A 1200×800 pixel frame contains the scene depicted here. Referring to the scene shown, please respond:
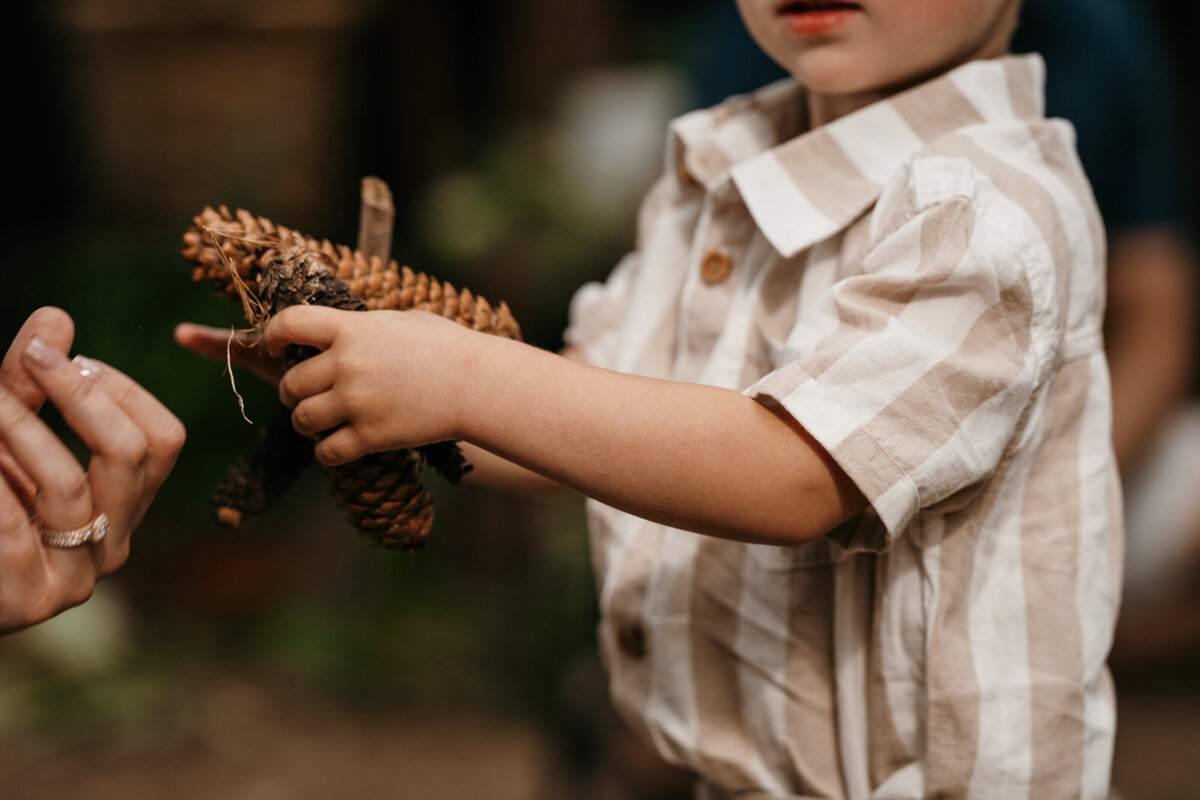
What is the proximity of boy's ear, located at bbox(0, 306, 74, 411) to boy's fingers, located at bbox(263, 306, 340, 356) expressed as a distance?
109mm

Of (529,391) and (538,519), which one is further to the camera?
(538,519)

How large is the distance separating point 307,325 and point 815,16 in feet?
1.09

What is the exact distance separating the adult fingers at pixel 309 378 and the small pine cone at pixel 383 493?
0.15 feet

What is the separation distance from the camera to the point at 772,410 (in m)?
0.49

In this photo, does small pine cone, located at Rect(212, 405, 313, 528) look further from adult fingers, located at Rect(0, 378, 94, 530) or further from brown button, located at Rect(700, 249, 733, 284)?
brown button, located at Rect(700, 249, 733, 284)

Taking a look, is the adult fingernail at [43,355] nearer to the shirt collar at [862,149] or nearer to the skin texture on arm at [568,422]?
the skin texture on arm at [568,422]

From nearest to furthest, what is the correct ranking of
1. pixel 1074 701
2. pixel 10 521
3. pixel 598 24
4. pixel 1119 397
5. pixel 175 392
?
pixel 10 521 < pixel 1074 701 < pixel 1119 397 < pixel 175 392 < pixel 598 24

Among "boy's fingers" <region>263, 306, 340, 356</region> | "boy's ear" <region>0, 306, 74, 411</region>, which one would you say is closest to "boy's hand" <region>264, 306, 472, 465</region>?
"boy's fingers" <region>263, 306, 340, 356</region>

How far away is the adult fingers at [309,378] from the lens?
46 centimetres

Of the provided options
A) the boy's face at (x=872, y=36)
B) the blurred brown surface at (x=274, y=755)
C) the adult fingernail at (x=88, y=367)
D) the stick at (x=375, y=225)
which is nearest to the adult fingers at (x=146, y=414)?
the adult fingernail at (x=88, y=367)

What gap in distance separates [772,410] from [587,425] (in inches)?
3.6

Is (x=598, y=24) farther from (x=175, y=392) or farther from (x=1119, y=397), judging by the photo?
(x=1119, y=397)

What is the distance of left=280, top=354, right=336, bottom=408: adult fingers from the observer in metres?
0.46

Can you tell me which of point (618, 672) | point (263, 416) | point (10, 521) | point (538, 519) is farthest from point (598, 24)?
point (10, 521)
